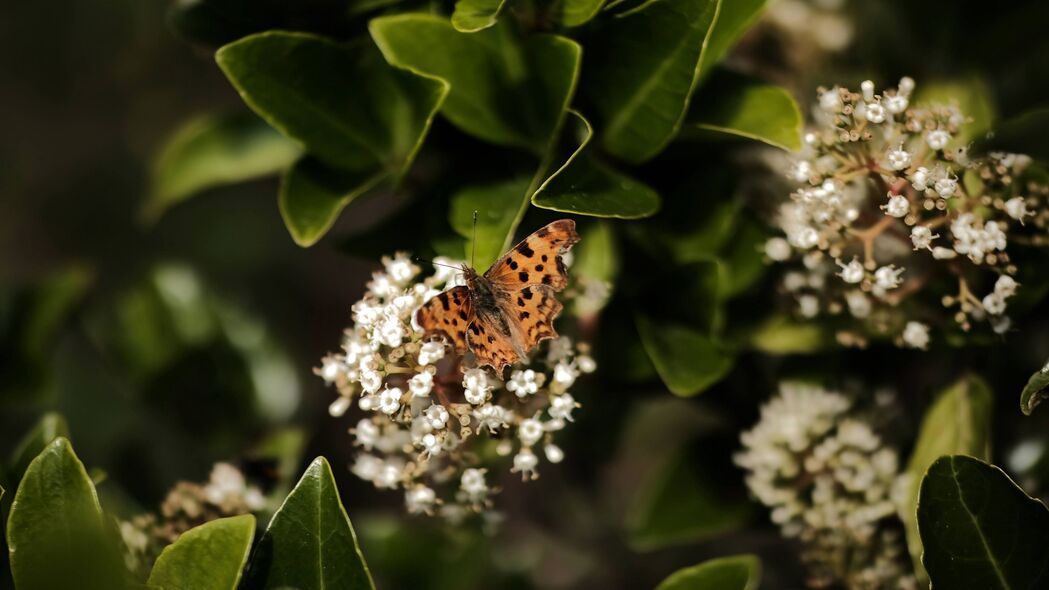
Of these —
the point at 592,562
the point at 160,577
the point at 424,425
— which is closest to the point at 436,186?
the point at 424,425

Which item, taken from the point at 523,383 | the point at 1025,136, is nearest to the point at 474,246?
the point at 523,383

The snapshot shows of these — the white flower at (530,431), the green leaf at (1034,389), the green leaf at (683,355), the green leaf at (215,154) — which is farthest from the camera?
the green leaf at (215,154)

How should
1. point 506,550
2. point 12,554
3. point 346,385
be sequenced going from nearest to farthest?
1. point 12,554
2. point 346,385
3. point 506,550

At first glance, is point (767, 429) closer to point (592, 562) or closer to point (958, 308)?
point (958, 308)

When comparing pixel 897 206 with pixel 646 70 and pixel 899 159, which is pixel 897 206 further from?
pixel 646 70

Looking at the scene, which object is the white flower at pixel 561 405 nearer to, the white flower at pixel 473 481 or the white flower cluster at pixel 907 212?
the white flower at pixel 473 481

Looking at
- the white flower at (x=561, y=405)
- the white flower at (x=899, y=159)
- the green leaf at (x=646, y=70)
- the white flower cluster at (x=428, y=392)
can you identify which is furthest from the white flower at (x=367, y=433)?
the white flower at (x=899, y=159)
